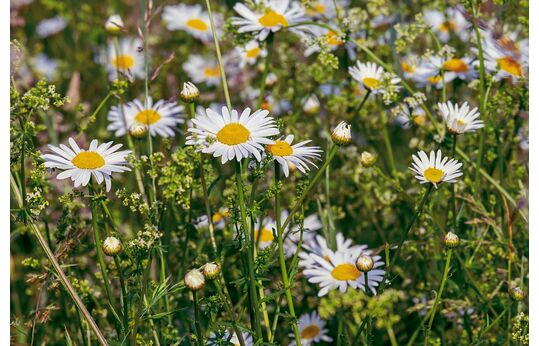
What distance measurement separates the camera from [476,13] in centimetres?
205

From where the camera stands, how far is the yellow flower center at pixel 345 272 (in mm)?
1840

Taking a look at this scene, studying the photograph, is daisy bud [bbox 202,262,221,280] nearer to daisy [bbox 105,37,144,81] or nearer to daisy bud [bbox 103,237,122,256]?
daisy bud [bbox 103,237,122,256]

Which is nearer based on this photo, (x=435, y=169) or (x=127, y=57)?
(x=435, y=169)

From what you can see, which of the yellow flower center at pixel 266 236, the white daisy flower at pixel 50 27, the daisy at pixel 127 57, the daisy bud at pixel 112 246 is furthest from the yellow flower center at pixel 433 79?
the white daisy flower at pixel 50 27

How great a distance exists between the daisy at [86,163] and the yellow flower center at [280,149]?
278 mm

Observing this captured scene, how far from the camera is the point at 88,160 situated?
60.9 inches

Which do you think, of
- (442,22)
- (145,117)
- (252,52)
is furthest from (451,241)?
(442,22)

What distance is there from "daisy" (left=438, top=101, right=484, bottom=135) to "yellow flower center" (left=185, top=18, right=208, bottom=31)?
1659 mm

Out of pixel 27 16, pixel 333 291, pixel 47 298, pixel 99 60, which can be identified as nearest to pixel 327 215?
pixel 333 291

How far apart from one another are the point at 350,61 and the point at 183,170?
42.5 inches

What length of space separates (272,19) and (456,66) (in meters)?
0.55

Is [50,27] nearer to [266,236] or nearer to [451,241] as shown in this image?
[266,236]

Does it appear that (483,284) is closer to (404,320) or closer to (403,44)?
(404,320)

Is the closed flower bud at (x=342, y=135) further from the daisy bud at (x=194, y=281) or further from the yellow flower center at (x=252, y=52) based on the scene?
the yellow flower center at (x=252, y=52)
